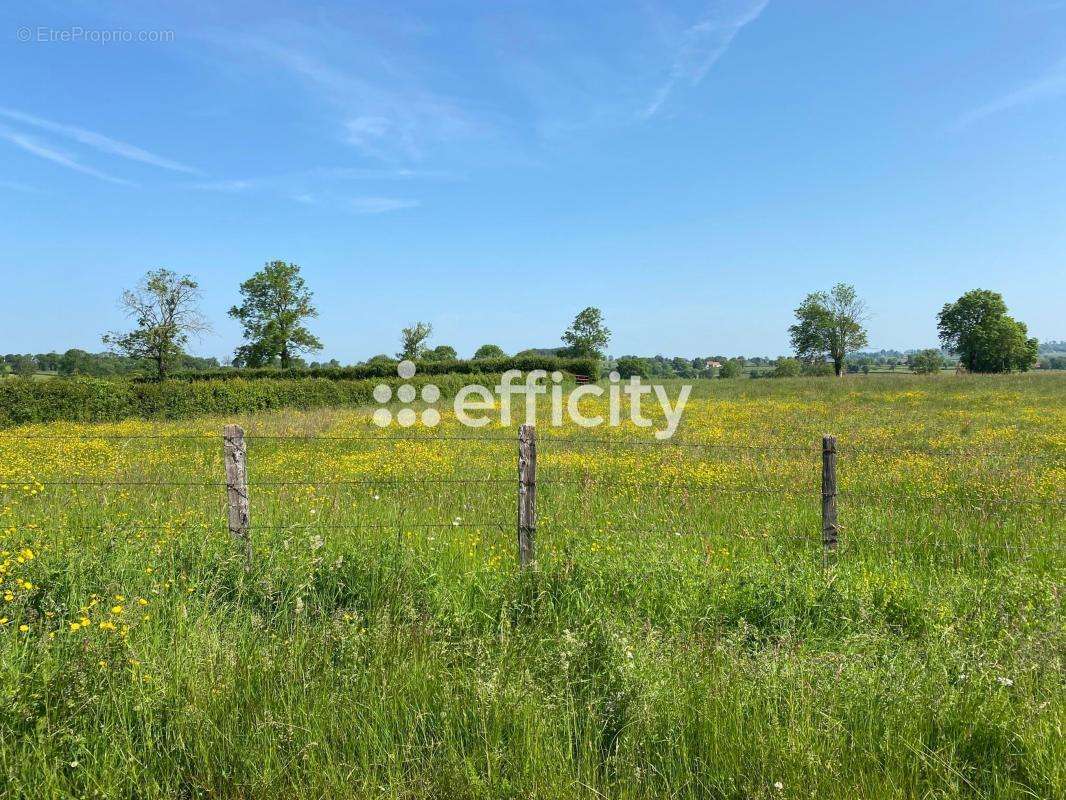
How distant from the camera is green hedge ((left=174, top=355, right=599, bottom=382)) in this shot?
4806cm

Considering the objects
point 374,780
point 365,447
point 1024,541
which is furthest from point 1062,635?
point 365,447

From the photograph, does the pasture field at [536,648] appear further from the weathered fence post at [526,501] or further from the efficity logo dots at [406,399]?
the efficity logo dots at [406,399]

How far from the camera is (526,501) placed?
5.31 meters

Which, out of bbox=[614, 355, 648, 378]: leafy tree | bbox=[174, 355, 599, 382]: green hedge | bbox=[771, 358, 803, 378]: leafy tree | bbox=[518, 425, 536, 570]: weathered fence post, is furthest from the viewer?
bbox=[614, 355, 648, 378]: leafy tree

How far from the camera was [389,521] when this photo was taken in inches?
265

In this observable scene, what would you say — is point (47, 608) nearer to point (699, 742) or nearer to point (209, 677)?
point (209, 677)

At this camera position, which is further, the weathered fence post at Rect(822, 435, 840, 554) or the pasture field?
Result: the weathered fence post at Rect(822, 435, 840, 554)

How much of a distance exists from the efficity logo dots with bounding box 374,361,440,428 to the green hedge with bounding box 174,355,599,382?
2.00 metres

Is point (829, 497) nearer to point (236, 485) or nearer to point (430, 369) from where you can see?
point (236, 485)

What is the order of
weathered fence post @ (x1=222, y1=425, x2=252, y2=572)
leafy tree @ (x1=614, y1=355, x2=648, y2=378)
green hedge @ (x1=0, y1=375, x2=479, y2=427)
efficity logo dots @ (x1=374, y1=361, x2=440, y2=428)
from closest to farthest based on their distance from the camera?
weathered fence post @ (x1=222, y1=425, x2=252, y2=572), green hedge @ (x1=0, y1=375, x2=479, y2=427), efficity logo dots @ (x1=374, y1=361, x2=440, y2=428), leafy tree @ (x1=614, y1=355, x2=648, y2=378)

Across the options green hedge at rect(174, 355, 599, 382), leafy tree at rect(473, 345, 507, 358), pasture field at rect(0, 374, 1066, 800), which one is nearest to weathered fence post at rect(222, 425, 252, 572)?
pasture field at rect(0, 374, 1066, 800)

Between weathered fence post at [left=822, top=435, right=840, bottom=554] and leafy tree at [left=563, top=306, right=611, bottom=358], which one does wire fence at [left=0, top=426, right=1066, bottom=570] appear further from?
leafy tree at [left=563, top=306, right=611, bottom=358]

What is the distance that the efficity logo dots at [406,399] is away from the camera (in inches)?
831

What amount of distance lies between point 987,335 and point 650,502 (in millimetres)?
86565
